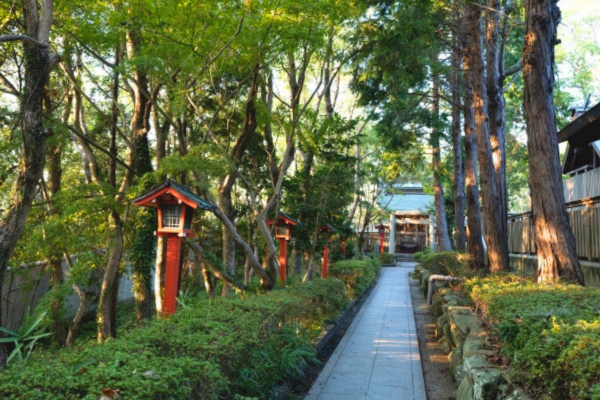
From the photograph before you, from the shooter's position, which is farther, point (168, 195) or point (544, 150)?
point (544, 150)

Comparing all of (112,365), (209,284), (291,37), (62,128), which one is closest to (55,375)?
(112,365)

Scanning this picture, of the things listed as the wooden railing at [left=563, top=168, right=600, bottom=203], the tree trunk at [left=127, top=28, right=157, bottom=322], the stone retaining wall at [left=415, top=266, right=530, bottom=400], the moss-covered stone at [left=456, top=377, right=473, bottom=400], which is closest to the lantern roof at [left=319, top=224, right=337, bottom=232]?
the tree trunk at [left=127, top=28, right=157, bottom=322]

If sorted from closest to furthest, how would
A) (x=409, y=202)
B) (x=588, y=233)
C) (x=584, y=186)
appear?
1. (x=588, y=233)
2. (x=584, y=186)
3. (x=409, y=202)

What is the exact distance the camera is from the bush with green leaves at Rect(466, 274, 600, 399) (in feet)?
9.90

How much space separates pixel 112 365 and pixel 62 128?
9.05 metres

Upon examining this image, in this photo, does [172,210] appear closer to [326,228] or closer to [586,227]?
[586,227]

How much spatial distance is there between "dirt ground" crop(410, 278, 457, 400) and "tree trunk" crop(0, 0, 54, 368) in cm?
567

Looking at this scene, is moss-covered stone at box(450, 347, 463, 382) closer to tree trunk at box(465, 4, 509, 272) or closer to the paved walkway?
the paved walkway

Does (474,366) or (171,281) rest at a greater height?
(171,281)

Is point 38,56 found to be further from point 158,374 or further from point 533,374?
point 533,374

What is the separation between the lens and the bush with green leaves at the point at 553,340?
3.02 meters

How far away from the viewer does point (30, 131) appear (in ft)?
21.5

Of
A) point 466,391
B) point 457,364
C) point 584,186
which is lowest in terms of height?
point 457,364

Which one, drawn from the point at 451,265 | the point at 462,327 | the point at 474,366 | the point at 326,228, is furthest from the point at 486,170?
the point at 474,366
